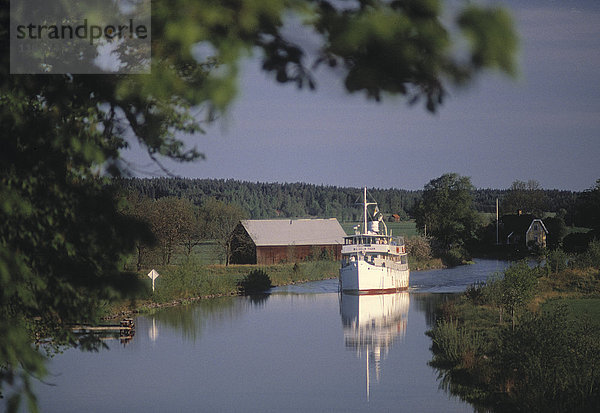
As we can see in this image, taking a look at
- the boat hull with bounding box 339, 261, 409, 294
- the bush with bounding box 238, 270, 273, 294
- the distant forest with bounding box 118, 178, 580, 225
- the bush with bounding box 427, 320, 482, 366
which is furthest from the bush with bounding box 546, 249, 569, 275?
the distant forest with bounding box 118, 178, 580, 225

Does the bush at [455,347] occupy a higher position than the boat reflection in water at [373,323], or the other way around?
the bush at [455,347]

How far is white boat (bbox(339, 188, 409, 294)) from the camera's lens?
51375 millimetres

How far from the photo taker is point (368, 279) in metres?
52.1

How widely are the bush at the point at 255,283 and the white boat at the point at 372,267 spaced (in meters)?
5.28

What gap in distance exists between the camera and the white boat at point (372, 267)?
169 feet

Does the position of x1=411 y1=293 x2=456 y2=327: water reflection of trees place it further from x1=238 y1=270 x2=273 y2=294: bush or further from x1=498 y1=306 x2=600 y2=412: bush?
→ x1=498 y1=306 x2=600 y2=412: bush

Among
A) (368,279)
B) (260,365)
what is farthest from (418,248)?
(260,365)

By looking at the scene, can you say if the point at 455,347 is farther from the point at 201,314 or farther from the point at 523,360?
the point at 201,314

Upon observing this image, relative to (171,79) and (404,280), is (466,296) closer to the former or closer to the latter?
(404,280)

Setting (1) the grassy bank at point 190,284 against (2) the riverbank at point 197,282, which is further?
(1) the grassy bank at point 190,284

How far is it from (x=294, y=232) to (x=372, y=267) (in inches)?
1038

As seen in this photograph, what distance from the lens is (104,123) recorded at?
18.8ft

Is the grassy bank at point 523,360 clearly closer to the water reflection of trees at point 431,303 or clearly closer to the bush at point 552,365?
the bush at point 552,365

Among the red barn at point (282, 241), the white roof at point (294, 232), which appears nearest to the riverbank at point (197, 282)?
the red barn at point (282, 241)
